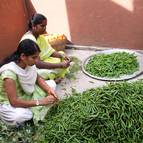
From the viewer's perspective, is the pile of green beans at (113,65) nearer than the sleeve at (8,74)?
No

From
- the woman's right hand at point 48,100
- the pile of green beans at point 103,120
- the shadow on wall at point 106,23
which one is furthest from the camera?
the shadow on wall at point 106,23

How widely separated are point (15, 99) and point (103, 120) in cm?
103

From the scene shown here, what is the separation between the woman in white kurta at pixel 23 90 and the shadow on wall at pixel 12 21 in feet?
5.17

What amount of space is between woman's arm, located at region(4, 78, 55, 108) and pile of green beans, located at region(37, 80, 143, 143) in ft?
0.72

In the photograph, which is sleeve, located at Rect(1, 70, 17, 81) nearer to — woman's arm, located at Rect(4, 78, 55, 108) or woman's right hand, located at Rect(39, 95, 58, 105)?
woman's arm, located at Rect(4, 78, 55, 108)

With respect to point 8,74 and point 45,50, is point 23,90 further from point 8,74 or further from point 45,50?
point 45,50

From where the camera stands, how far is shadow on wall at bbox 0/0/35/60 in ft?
19.5

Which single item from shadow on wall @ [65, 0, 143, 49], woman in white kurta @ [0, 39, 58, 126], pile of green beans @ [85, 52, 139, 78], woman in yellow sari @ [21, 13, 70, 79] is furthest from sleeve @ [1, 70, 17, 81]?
shadow on wall @ [65, 0, 143, 49]

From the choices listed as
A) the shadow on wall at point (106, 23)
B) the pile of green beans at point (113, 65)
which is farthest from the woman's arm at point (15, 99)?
the shadow on wall at point (106, 23)

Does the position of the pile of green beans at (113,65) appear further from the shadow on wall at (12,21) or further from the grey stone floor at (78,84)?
the shadow on wall at (12,21)

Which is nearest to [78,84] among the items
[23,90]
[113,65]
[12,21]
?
[113,65]

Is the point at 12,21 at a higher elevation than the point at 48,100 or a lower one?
higher

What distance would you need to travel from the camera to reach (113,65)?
18.4ft

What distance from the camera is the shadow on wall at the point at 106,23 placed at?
5.94m
